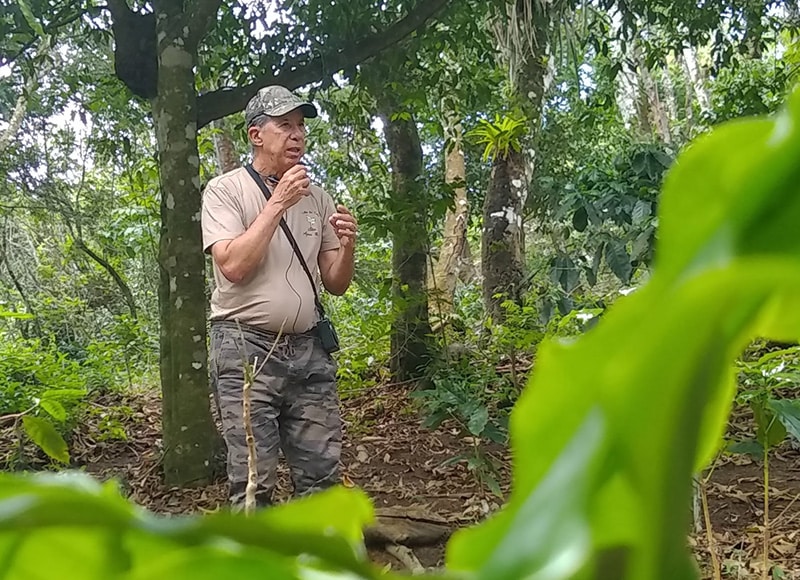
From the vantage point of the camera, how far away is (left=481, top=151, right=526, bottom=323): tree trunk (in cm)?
375

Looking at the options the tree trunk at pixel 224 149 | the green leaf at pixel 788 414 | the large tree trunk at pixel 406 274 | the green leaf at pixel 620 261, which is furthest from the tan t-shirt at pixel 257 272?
the tree trunk at pixel 224 149

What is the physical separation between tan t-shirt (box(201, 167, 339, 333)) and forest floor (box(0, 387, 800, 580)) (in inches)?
18.3

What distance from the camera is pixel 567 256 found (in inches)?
110

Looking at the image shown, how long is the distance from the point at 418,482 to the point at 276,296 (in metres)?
1.17

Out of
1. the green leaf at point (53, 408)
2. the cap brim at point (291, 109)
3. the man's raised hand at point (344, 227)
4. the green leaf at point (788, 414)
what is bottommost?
the green leaf at point (788, 414)

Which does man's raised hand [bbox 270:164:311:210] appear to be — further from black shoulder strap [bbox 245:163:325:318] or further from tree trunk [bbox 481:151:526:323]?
tree trunk [bbox 481:151:526:323]

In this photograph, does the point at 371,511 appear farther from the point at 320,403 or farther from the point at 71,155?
the point at 71,155

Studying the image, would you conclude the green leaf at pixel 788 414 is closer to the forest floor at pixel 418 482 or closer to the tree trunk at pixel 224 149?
the forest floor at pixel 418 482

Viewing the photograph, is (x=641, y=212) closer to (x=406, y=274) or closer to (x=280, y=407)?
(x=280, y=407)

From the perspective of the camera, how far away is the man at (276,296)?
192 cm

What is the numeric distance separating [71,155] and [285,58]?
2.76 meters

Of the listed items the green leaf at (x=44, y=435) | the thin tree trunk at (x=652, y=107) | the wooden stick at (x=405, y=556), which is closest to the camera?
the green leaf at (x=44, y=435)

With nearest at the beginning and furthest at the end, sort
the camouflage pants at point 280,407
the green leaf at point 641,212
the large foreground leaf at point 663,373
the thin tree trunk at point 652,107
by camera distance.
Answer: the large foreground leaf at point 663,373 < the camouflage pants at point 280,407 < the green leaf at point 641,212 < the thin tree trunk at point 652,107

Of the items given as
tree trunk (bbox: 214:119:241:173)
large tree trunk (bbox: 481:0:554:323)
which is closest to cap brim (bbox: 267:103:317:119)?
large tree trunk (bbox: 481:0:554:323)
